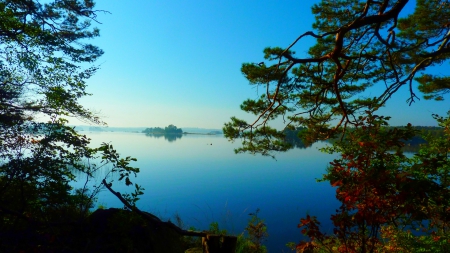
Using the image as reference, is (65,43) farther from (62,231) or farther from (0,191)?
(62,231)

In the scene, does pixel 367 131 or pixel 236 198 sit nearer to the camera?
pixel 367 131

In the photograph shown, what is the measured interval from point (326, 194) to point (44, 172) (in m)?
9.10

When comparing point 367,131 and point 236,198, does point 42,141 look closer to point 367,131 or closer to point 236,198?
point 367,131

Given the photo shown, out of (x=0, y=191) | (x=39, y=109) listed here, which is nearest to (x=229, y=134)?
(x=39, y=109)

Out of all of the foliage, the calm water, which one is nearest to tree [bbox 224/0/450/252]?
the foliage

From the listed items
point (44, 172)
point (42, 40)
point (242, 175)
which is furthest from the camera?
point (242, 175)

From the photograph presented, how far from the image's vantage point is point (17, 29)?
3.91 metres

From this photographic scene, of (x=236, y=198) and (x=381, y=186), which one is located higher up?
(x=381, y=186)

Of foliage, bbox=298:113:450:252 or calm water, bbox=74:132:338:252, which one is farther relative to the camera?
calm water, bbox=74:132:338:252

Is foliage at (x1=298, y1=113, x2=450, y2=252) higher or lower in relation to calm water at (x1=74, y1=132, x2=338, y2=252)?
higher

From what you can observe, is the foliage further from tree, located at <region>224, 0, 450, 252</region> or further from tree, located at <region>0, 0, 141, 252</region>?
tree, located at <region>0, 0, 141, 252</region>

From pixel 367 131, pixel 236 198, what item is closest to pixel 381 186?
pixel 367 131

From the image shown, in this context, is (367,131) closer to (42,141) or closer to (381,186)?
(381,186)

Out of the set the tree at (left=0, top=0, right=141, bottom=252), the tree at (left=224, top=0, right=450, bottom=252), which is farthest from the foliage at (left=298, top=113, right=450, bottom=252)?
the tree at (left=0, top=0, right=141, bottom=252)
